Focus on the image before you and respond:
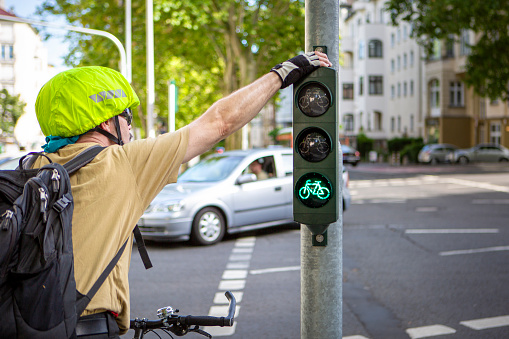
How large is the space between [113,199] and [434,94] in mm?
55719

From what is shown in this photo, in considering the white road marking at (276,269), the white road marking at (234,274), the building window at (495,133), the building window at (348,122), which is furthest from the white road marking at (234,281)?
the building window at (348,122)

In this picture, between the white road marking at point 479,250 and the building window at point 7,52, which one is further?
the building window at point 7,52

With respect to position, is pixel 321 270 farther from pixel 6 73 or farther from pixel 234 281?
pixel 6 73

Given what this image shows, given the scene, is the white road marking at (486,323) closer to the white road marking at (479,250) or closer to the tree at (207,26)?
the white road marking at (479,250)

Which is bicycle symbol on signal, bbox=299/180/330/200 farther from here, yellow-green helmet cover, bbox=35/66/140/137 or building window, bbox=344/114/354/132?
building window, bbox=344/114/354/132

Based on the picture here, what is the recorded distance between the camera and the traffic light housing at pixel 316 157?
2.79m

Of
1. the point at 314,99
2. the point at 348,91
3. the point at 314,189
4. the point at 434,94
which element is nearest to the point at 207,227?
the point at 314,189

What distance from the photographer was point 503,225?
12.9 m

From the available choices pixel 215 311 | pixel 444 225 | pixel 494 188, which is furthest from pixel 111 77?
pixel 494 188

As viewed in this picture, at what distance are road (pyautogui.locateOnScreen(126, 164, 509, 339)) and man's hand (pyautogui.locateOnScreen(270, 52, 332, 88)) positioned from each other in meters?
3.33

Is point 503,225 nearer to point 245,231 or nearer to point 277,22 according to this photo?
point 245,231

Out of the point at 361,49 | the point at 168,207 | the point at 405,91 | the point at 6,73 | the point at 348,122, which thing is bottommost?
the point at 168,207

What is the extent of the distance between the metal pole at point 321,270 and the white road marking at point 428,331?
2461 millimetres

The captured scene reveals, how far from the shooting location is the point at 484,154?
148 ft
